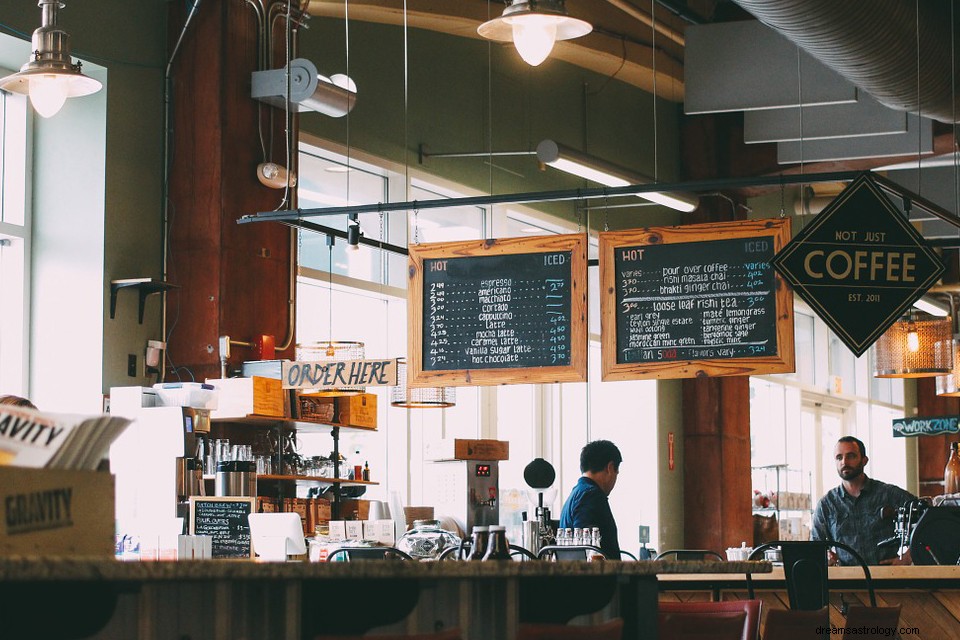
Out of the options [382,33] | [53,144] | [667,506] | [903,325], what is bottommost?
[667,506]

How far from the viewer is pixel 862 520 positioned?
7.18 meters

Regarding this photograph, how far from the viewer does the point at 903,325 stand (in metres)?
9.19

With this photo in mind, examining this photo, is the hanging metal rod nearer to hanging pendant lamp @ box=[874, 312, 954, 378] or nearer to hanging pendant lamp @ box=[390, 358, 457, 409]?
hanging pendant lamp @ box=[390, 358, 457, 409]

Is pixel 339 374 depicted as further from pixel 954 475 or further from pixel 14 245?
pixel 954 475

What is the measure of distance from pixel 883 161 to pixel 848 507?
3.87 m

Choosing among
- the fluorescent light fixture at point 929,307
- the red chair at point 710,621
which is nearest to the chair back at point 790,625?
the red chair at point 710,621

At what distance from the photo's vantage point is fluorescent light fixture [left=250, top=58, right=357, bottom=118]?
24.5 ft

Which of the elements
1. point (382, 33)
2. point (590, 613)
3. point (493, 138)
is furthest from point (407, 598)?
point (493, 138)

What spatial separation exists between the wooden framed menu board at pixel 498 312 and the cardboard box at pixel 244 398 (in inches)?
38.1

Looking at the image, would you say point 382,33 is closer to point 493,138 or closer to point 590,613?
point 493,138

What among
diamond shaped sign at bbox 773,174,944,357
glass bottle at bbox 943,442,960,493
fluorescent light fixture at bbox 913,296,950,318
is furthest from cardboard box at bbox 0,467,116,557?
fluorescent light fixture at bbox 913,296,950,318

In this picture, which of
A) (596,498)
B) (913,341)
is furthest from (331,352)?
(913,341)

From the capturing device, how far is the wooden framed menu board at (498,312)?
643 cm

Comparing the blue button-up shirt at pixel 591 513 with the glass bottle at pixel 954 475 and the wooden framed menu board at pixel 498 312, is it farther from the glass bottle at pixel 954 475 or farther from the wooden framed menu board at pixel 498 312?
the glass bottle at pixel 954 475
